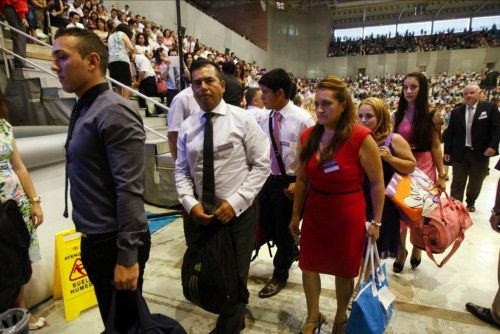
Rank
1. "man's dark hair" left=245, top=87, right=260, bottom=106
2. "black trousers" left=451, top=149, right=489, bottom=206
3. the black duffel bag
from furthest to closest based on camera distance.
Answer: "black trousers" left=451, top=149, right=489, bottom=206, "man's dark hair" left=245, top=87, right=260, bottom=106, the black duffel bag

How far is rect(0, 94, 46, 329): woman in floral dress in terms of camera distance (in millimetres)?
1935

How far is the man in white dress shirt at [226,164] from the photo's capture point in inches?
69.1

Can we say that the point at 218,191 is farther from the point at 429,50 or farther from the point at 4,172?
the point at 429,50

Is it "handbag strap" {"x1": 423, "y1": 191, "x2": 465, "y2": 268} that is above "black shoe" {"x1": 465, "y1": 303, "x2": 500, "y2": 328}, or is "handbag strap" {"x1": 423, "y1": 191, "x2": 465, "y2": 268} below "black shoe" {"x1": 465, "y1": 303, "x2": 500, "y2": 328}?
above

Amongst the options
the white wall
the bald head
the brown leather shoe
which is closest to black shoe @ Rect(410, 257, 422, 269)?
the brown leather shoe

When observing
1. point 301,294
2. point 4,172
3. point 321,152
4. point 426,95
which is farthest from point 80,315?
point 426,95

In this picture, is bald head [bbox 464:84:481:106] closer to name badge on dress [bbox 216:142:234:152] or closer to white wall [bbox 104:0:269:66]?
name badge on dress [bbox 216:142:234:152]

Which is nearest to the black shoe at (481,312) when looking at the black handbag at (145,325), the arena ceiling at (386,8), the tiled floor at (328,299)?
the tiled floor at (328,299)

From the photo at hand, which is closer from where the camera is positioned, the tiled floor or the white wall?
the tiled floor

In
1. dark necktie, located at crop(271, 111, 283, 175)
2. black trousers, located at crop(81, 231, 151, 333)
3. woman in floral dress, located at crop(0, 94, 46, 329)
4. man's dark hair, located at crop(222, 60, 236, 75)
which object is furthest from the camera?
man's dark hair, located at crop(222, 60, 236, 75)

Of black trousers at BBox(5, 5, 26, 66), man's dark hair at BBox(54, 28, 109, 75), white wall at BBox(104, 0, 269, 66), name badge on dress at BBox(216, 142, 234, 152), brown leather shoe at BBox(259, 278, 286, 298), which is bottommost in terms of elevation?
brown leather shoe at BBox(259, 278, 286, 298)

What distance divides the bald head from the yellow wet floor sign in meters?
4.48

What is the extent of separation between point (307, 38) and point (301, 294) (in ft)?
87.4

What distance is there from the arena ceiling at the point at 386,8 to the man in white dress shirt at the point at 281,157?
22.0 metres
